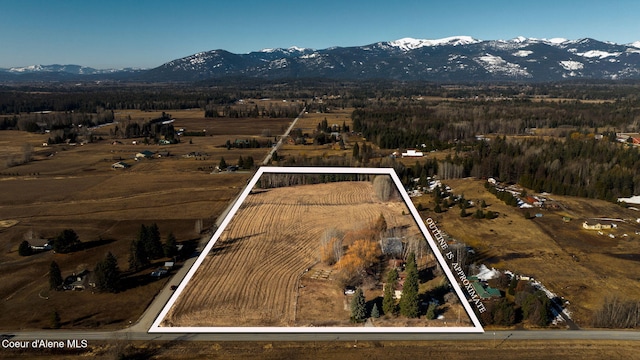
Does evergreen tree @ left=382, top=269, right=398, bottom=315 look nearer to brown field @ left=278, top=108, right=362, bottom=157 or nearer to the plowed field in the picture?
the plowed field

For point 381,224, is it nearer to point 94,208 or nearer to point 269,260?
point 269,260

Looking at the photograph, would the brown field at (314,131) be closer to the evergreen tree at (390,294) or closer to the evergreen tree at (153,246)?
the evergreen tree at (153,246)

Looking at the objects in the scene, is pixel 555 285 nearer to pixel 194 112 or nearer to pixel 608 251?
pixel 608 251

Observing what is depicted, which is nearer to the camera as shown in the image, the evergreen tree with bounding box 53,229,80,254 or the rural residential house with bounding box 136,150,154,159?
the evergreen tree with bounding box 53,229,80,254

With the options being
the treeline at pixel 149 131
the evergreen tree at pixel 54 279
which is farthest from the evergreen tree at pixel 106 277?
the treeline at pixel 149 131

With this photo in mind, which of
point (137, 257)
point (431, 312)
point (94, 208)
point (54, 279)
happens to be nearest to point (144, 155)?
point (94, 208)

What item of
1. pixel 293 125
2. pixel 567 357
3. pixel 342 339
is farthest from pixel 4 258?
pixel 293 125

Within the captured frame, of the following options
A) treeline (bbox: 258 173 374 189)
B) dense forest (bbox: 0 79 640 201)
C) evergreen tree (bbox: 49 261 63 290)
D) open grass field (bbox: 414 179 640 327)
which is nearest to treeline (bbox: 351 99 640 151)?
dense forest (bbox: 0 79 640 201)
